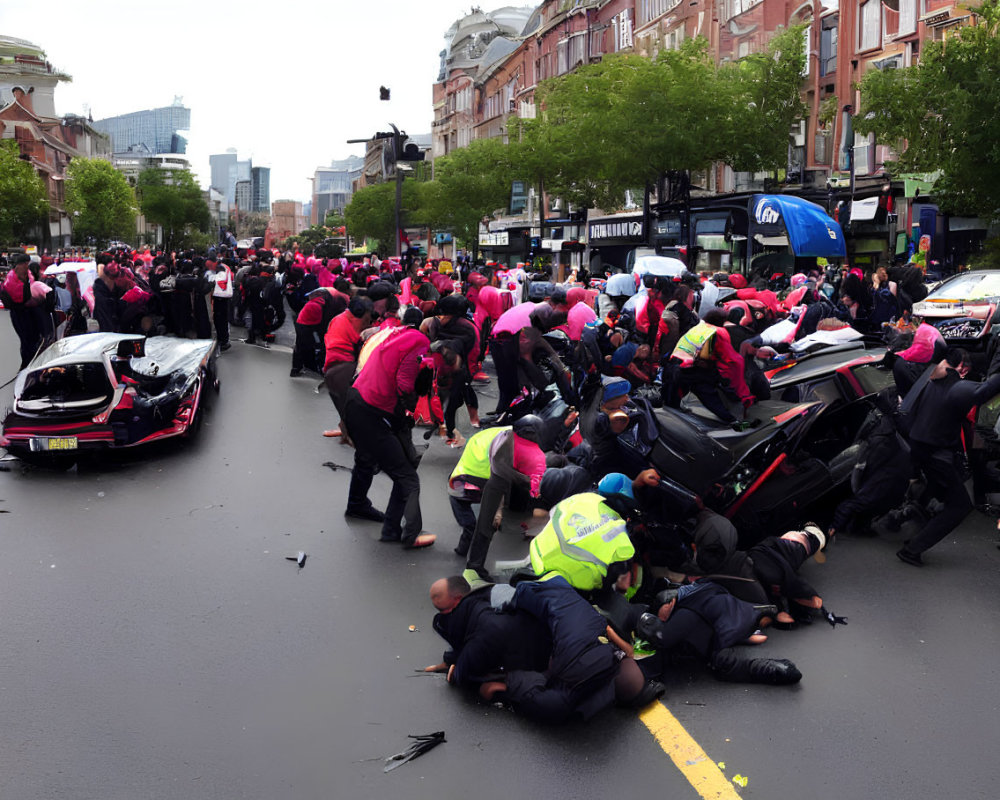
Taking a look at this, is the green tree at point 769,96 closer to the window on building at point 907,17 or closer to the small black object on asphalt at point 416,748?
the window on building at point 907,17

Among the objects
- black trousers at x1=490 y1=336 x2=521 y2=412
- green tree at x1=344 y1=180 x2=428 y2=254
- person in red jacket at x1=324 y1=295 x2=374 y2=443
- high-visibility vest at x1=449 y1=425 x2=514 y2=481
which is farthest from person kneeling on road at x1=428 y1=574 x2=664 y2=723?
green tree at x1=344 y1=180 x2=428 y2=254

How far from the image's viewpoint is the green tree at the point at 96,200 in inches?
3516

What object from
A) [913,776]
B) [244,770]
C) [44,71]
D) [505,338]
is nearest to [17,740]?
[244,770]

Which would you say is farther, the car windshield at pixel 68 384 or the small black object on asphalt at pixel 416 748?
the car windshield at pixel 68 384

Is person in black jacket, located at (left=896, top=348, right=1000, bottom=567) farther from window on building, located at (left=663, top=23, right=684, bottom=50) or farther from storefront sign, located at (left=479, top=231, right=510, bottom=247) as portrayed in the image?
storefront sign, located at (left=479, top=231, right=510, bottom=247)

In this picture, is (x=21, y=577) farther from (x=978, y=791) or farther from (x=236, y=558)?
(x=978, y=791)

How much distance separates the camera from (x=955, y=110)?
21.1m

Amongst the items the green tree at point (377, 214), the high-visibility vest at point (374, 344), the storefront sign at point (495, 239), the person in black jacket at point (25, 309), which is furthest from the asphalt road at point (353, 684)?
the green tree at point (377, 214)

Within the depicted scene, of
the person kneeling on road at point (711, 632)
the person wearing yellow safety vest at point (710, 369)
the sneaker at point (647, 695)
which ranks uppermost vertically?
the person wearing yellow safety vest at point (710, 369)

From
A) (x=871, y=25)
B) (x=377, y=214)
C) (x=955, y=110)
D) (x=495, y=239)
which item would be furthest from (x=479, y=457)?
(x=377, y=214)

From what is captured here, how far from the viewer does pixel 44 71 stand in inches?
4715

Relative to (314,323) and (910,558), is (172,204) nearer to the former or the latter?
(314,323)

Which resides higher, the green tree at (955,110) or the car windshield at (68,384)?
the green tree at (955,110)

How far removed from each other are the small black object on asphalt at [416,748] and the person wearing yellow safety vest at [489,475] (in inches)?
80.0
